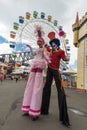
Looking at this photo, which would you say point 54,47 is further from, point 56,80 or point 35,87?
point 35,87

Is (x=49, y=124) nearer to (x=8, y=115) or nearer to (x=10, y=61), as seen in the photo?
(x=8, y=115)

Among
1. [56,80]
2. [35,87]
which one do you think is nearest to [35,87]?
[35,87]

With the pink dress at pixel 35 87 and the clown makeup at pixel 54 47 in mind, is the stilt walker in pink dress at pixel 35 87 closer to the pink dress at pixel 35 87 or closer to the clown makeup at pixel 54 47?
the pink dress at pixel 35 87

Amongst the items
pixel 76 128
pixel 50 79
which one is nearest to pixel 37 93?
pixel 50 79

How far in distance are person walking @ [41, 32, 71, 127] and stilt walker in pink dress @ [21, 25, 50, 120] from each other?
19 cm

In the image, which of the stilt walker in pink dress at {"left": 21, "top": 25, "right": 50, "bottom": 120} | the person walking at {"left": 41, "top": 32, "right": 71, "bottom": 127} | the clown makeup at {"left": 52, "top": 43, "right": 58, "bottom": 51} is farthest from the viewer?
the clown makeup at {"left": 52, "top": 43, "right": 58, "bottom": 51}

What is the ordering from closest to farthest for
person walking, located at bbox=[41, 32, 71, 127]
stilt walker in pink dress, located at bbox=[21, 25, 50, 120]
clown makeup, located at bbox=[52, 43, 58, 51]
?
person walking, located at bbox=[41, 32, 71, 127] < stilt walker in pink dress, located at bbox=[21, 25, 50, 120] < clown makeup, located at bbox=[52, 43, 58, 51]

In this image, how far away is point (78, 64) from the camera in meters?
32.7

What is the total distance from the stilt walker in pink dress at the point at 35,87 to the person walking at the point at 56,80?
0.62 ft

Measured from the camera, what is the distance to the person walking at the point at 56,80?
25.1ft

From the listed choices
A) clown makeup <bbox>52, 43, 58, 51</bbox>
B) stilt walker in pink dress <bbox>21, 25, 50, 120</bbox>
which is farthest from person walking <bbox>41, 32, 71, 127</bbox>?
stilt walker in pink dress <bbox>21, 25, 50, 120</bbox>

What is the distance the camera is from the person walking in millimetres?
7637

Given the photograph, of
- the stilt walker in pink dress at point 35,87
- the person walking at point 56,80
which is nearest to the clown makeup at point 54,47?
the person walking at point 56,80

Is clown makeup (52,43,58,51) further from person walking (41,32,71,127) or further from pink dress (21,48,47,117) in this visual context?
pink dress (21,48,47,117)
